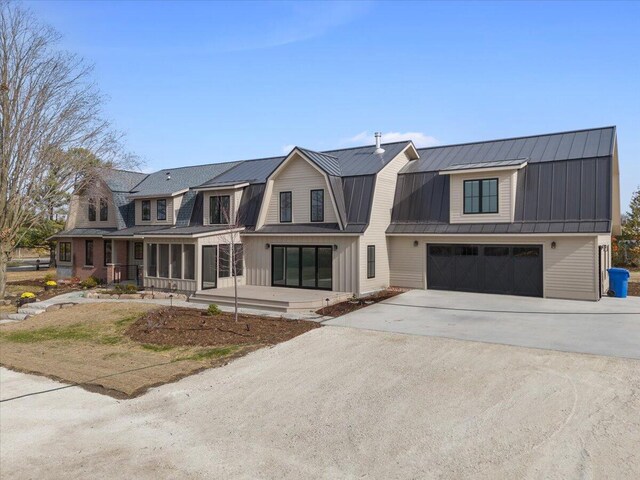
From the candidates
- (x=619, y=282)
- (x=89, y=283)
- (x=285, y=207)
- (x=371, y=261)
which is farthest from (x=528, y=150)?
(x=89, y=283)

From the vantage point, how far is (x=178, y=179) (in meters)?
27.4

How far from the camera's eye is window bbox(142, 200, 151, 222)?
85.3ft

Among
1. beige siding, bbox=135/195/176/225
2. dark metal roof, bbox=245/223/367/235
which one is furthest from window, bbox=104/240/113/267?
dark metal roof, bbox=245/223/367/235

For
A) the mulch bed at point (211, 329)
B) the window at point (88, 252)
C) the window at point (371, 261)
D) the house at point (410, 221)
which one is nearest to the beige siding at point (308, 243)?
the house at point (410, 221)

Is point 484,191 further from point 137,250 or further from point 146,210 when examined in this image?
point 137,250

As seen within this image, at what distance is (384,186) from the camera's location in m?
20.8

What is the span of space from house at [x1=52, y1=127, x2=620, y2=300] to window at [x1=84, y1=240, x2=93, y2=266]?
417 centimetres

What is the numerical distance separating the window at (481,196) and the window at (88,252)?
73.0 ft

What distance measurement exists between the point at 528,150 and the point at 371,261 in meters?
8.68

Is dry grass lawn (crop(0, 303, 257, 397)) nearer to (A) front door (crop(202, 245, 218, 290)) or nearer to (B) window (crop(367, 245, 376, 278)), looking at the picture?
(A) front door (crop(202, 245, 218, 290))

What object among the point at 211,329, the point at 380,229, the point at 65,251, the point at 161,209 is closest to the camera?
the point at 211,329

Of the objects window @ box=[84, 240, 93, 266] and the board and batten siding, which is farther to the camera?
window @ box=[84, 240, 93, 266]

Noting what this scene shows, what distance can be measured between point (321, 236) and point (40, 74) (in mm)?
17409

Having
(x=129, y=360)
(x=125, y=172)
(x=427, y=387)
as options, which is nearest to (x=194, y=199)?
(x=125, y=172)
